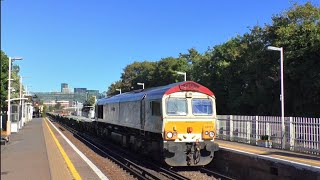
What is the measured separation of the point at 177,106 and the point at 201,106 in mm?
993

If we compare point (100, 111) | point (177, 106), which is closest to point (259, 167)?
point (177, 106)

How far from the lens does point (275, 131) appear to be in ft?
82.4

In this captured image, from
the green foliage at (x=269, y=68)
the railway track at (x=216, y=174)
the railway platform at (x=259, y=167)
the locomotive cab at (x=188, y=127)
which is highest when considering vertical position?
the green foliage at (x=269, y=68)

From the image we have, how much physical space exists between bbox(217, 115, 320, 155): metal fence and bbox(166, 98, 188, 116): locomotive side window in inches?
299

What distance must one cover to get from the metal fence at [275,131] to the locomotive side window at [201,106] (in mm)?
6619

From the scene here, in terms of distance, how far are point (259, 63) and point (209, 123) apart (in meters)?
24.5

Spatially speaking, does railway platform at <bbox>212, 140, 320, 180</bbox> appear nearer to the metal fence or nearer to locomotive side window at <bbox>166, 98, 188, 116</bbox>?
locomotive side window at <bbox>166, 98, 188, 116</bbox>

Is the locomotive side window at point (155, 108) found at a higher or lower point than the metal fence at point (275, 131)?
higher

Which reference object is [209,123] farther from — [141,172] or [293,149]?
[293,149]

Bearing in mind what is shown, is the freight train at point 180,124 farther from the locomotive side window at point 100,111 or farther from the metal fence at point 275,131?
the locomotive side window at point 100,111

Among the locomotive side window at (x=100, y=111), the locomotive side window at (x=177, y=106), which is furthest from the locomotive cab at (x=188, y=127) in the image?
the locomotive side window at (x=100, y=111)

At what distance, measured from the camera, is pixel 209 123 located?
16.9 metres

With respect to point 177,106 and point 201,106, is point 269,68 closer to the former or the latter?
point 201,106

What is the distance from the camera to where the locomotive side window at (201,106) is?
668 inches
